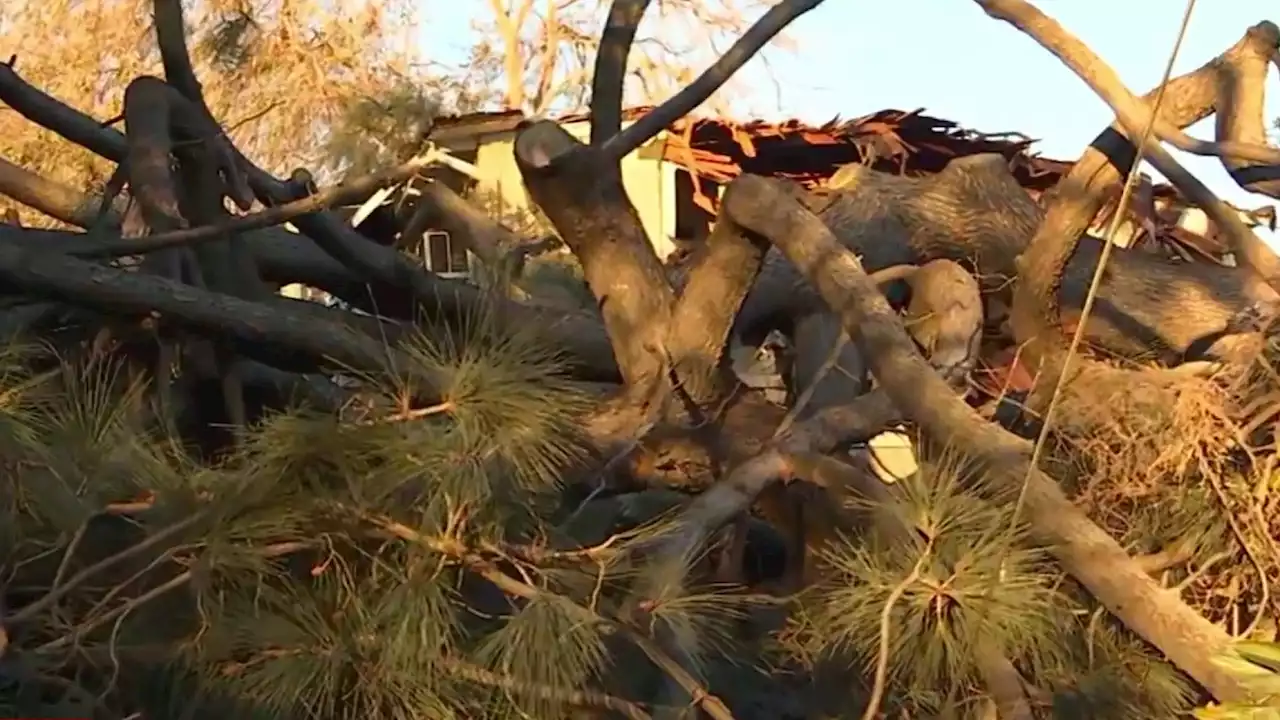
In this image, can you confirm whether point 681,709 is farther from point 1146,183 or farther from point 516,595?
point 1146,183

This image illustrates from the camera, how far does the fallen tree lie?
67.6 inches

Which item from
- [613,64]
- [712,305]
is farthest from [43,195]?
[712,305]

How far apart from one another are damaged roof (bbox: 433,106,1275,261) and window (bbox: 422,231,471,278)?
4.74ft

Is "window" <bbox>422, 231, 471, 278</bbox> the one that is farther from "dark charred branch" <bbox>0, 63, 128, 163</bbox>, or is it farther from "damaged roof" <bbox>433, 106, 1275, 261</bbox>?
"damaged roof" <bbox>433, 106, 1275, 261</bbox>

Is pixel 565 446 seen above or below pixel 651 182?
above

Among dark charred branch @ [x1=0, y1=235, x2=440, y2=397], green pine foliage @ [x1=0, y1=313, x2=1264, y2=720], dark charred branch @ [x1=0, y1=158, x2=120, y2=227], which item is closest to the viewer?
green pine foliage @ [x1=0, y1=313, x2=1264, y2=720]

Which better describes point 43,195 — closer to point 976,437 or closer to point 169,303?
point 169,303

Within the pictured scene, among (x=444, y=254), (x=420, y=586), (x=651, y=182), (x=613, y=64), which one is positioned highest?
(x=613, y=64)

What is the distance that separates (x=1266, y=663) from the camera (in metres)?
1.60

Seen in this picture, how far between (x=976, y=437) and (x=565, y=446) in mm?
511

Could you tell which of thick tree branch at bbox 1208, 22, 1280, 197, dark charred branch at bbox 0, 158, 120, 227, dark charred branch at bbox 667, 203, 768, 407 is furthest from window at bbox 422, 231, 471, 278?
thick tree branch at bbox 1208, 22, 1280, 197

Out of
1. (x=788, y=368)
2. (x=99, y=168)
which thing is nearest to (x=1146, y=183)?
(x=788, y=368)

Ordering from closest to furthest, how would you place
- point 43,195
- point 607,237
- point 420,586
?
point 420,586
point 607,237
point 43,195

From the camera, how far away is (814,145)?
6.46 m
